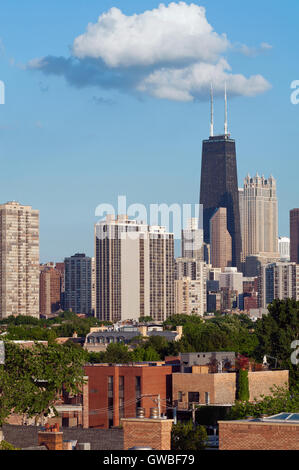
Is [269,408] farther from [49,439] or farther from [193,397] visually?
[193,397]

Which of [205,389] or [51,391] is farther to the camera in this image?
[205,389]

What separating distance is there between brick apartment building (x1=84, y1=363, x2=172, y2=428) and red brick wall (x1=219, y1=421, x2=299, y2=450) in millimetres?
37801

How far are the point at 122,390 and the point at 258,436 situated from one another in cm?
4095

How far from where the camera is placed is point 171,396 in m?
61.6

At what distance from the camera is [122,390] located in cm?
6275

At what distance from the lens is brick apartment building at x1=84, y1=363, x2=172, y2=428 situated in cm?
6125

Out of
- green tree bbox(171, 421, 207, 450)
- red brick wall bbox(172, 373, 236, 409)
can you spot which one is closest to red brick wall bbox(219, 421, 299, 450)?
green tree bbox(171, 421, 207, 450)

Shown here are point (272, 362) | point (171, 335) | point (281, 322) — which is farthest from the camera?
point (171, 335)

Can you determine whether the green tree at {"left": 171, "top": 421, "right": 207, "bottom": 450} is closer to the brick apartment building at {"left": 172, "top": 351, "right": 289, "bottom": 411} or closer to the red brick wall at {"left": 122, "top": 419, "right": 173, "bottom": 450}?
the red brick wall at {"left": 122, "top": 419, "right": 173, "bottom": 450}

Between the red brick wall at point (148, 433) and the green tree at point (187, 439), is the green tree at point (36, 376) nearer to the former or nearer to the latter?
the green tree at point (187, 439)

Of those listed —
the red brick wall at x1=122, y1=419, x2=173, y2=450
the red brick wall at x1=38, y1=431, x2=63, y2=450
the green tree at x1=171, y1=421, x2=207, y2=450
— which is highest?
the red brick wall at x1=122, y1=419, x2=173, y2=450
